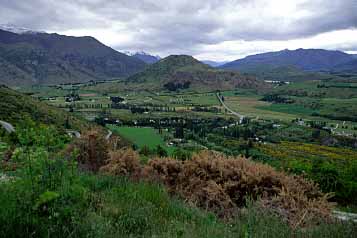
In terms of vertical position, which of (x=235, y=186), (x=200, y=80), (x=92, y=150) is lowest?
(x=200, y=80)

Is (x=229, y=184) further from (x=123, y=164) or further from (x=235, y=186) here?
(x=123, y=164)

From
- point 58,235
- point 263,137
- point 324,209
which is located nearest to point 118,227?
point 58,235

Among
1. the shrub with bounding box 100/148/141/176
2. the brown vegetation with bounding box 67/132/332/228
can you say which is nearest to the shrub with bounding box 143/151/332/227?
the brown vegetation with bounding box 67/132/332/228

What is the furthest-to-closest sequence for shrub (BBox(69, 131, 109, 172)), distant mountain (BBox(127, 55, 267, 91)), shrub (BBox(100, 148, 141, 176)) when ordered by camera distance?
1. distant mountain (BBox(127, 55, 267, 91))
2. shrub (BBox(69, 131, 109, 172))
3. shrub (BBox(100, 148, 141, 176))

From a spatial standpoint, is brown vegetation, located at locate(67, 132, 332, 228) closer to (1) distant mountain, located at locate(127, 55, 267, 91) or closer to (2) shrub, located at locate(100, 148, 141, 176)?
(2) shrub, located at locate(100, 148, 141, 176)

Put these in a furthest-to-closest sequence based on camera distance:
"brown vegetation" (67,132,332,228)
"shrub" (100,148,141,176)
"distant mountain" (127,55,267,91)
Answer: "distant mountain" (127,55,267,91) < "shrub" (100,148,141,176) < "brown vegetation" (67,132,332,228)

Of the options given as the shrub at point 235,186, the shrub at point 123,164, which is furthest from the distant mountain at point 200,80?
the shrub at point 235,186

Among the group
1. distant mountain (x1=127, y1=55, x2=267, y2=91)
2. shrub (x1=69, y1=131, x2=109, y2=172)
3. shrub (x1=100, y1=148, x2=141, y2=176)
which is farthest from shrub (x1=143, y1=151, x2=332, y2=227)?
distant mountain (x1=127, y1=55, x2=267, y2=91)

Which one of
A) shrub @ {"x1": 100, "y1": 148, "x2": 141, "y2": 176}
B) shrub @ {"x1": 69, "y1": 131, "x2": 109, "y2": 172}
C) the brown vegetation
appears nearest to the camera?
the brown vegetation

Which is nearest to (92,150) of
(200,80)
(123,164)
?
(123,164)

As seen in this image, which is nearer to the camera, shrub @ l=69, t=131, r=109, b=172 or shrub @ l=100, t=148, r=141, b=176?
shrub @ l=100, t=148, r=141, b=176

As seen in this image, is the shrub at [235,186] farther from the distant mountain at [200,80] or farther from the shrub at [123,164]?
the distant mountain at [200,80]

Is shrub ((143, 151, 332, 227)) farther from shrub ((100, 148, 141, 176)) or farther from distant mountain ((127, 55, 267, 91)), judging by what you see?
distant mountain ((127, 55, 267, 91))

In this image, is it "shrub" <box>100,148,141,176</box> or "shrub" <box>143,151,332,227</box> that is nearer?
"shrub" <box>143,151,332,227</box>
